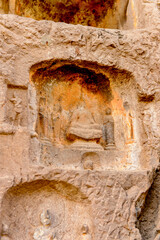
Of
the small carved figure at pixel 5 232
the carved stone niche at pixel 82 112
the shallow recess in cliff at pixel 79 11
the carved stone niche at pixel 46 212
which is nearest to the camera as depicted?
the small carved figure at pixel 5 232

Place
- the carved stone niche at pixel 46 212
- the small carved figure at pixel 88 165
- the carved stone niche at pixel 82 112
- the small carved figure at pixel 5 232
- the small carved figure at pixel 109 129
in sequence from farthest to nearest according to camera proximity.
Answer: the small carved figure at pixel 109 129
the carved stone niche at pixel 82 112
the small carved figure at pixel 88 165
the carved stone niche at pixel 46 212
the small carved figure at pixel 5 232

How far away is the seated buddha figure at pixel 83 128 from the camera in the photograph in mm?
5344

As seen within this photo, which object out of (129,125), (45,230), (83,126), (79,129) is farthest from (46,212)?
(129,125)

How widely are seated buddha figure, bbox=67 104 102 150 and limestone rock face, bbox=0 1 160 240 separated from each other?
0.02 metres

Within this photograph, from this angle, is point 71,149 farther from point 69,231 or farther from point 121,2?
point 121,2

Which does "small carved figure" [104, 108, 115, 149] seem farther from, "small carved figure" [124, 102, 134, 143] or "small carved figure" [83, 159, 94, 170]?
"small carved figure" [83, 159, 94, 170]

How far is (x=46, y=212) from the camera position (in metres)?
4.48

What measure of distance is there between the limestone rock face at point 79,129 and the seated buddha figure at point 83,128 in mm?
18

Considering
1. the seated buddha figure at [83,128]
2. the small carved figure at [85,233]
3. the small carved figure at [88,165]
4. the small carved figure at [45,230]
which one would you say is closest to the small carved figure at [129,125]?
the seated buddha figure at [83,128]

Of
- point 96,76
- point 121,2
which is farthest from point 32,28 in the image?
point 121,2

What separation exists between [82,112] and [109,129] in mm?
586

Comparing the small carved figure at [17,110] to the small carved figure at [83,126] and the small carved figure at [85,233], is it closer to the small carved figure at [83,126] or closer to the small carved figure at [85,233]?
the small carved figure at [83,126]

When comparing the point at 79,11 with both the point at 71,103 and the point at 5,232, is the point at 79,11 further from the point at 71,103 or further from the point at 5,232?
the point at 5,232

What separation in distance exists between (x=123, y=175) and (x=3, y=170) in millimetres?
1811
